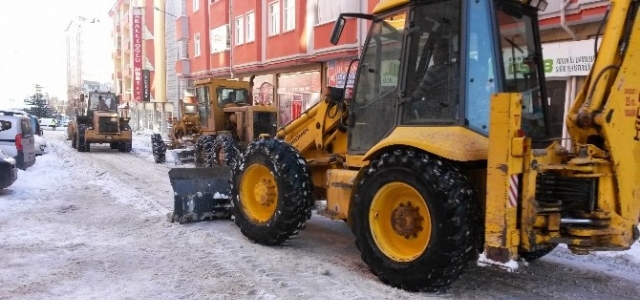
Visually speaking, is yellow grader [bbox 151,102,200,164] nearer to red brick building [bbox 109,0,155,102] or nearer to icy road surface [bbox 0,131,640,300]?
icy road surface [bbox 0,131,640,300]

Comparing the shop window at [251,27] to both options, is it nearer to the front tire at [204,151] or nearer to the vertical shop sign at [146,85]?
the front tire at [204,151]

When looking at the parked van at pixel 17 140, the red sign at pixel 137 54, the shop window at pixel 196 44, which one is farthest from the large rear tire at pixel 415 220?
the red sign at pixel 137 54

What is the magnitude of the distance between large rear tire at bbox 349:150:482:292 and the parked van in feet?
30.9

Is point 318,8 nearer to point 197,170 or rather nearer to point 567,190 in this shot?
point 197,170

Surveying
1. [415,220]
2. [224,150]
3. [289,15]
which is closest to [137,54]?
[289,15]

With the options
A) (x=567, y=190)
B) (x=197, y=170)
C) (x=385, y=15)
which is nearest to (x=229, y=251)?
(x=197, y=170)

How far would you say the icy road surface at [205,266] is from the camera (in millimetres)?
4578

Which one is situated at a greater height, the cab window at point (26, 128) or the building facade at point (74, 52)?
the building facade at point (74, 52)

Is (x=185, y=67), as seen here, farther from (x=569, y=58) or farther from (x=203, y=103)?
(x=569, y=58)

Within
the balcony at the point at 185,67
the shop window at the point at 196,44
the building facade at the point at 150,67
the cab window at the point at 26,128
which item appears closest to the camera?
the cab window at the point at 26,128

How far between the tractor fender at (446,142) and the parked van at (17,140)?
970 centimetres

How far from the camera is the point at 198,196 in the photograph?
23.7 ft

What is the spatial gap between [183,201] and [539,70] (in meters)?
4.71

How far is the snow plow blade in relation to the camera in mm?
7117
